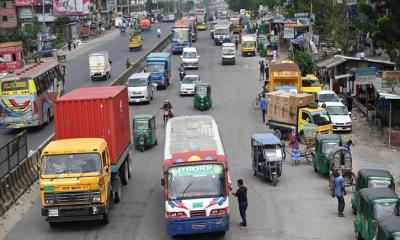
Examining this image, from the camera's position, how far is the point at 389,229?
49.5 feet

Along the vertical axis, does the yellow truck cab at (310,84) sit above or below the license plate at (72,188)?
below

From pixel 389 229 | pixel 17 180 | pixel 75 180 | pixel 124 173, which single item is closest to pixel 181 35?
pixel 124 173

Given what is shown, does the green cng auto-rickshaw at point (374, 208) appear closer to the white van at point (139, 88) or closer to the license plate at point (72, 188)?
the license plate at point (72, 188)

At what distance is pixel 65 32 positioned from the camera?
386 feet

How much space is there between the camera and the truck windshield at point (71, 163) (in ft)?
67.7

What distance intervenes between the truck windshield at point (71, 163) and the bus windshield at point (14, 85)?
16.8 metres

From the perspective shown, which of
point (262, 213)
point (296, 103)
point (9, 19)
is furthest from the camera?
point (9, 19)

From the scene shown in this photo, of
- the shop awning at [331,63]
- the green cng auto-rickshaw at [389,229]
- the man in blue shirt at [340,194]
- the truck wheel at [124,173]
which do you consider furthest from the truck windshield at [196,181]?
the shop awning at [331,63]

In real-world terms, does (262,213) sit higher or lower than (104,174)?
lower

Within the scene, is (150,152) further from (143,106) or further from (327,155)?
(143,106)

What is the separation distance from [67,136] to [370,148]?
669 inches

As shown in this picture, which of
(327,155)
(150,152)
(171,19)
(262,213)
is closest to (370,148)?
(327,155)

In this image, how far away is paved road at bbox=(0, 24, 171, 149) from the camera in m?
37.8

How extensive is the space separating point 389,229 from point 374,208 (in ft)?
8.95
